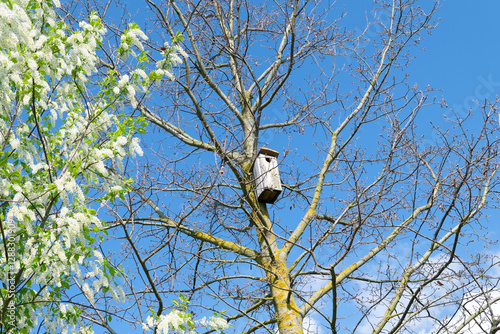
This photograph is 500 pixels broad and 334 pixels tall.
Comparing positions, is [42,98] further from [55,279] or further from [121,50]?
[55,279]

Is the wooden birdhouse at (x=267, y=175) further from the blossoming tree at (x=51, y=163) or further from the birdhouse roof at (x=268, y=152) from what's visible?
the blossoming tree at (x=51, y=163)

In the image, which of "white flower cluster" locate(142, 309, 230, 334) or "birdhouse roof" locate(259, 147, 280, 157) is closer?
"white flower cluster" locate(142, 309, 230, 334)

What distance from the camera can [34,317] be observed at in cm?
321

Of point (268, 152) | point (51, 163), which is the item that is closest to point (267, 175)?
point (268, 152)

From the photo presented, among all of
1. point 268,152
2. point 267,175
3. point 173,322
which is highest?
point 268,152

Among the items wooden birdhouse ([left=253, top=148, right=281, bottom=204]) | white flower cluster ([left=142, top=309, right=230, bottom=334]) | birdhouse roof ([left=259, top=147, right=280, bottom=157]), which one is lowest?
white flower cluster ([left=142, top=309, right=230, bottom=334])

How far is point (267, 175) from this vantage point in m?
5.69

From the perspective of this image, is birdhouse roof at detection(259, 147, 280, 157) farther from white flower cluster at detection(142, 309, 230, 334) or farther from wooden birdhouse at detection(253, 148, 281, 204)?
white flower cluster at detection(142, 309, 230, 334)

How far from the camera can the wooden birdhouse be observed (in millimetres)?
5664

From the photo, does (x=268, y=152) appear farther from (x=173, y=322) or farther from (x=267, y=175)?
(x=173, y=322)

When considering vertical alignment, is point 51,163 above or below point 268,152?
below

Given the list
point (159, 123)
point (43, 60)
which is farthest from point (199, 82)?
point (43, 60)

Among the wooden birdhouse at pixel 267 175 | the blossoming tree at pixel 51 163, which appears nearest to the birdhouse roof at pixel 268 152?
the wooden birdhouse at pixel 267 175

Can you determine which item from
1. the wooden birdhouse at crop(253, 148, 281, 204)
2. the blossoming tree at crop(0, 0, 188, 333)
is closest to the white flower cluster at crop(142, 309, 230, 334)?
the blossoming tree at crop(0, 0, 188, 333)
